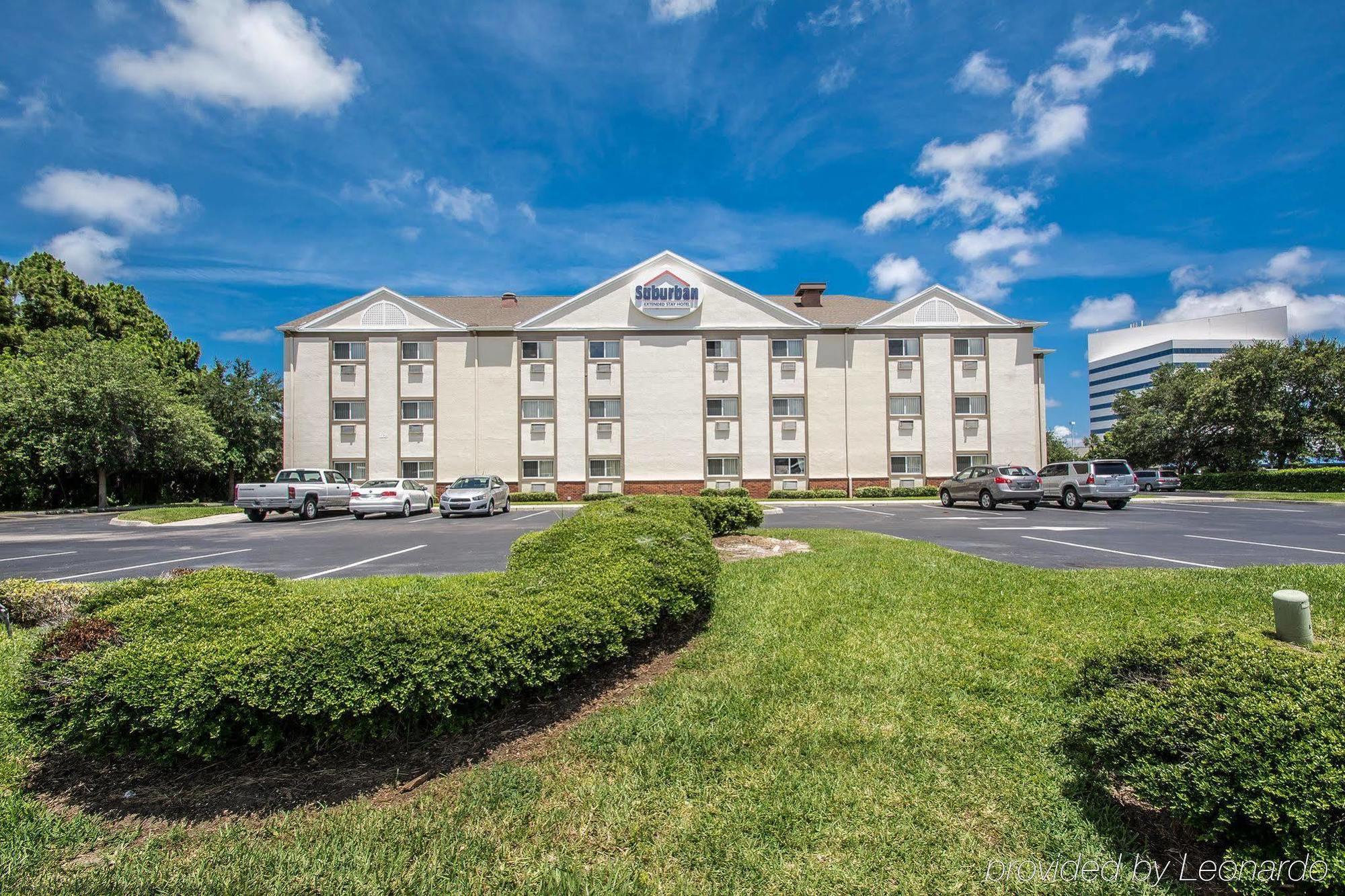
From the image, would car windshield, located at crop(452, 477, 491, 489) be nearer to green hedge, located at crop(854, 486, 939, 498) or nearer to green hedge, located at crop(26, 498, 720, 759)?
green hedge, located at crop(854, 486, 939, 498)

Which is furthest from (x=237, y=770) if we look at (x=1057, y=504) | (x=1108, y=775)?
(x=1057, y=504)

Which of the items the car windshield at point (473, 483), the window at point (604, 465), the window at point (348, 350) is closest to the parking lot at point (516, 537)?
the car windshield at point (473, 483)

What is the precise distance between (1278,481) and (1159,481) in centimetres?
547

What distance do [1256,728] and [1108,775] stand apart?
768 millimetres

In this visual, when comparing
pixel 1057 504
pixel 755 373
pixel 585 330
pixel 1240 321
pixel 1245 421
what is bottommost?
pixel 1057 504

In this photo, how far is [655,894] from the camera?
2406 mm

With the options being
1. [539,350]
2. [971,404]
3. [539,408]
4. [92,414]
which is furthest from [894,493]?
[92,414]

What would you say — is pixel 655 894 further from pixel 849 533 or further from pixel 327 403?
pixel 327 403

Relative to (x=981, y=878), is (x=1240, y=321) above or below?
above

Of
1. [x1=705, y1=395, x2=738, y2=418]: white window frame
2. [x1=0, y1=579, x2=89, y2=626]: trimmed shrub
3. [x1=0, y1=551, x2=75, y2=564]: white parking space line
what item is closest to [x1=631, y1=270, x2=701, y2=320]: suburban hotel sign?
[x1=705, y1=395, x2=738, y2=418]: white window frame

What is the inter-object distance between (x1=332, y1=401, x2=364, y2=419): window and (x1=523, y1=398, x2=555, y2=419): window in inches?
349

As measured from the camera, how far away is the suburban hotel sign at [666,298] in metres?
33.6

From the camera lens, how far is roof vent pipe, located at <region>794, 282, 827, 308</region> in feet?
120

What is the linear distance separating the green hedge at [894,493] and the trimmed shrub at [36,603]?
3026 cm
